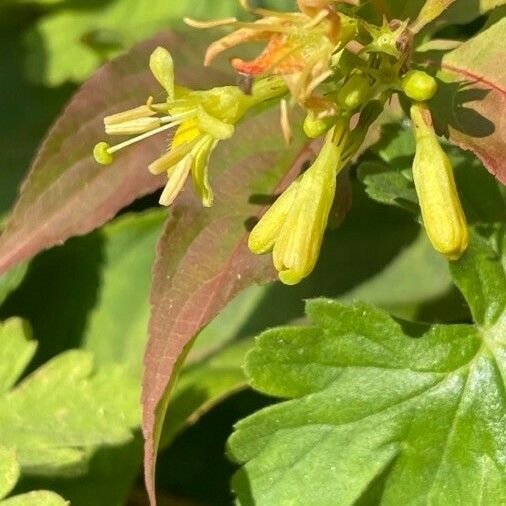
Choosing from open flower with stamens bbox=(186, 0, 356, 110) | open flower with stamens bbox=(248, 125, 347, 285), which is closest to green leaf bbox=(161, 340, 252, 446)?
open flower with stamens bbox=(248, 125, 347, 285)

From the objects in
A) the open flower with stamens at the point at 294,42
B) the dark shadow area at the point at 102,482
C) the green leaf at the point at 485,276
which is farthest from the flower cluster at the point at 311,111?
the dark shadow area at the point at 102,482

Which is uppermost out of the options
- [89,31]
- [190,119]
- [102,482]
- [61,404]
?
[190,119]

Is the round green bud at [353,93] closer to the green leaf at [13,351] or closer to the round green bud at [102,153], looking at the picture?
the round green bud at [102,153]

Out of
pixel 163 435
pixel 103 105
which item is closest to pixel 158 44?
pixel 103 105

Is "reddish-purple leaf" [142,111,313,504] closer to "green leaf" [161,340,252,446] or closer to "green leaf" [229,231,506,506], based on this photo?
"green leaf" [229,231,506,506]

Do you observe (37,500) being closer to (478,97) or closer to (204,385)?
(204,385)

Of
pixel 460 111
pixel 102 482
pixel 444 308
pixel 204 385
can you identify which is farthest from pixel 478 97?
pixel 102 482
